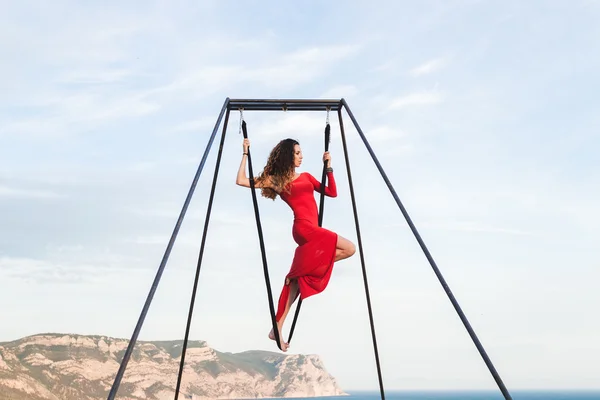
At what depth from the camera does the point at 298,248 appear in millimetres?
8734

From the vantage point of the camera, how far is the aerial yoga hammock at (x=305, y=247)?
28.1 feet

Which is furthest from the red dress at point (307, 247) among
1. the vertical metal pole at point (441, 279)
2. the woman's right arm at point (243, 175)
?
the vertical metal pole at point (441, 279)

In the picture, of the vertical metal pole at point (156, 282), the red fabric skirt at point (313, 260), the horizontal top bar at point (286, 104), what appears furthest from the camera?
the horizontal top bar at point (286, 104)

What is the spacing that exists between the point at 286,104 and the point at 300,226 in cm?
176

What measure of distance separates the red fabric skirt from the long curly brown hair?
623 millimetres

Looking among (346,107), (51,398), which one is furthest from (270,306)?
(51,398)

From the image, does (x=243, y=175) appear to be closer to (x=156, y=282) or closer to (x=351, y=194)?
(x=351, y=194)

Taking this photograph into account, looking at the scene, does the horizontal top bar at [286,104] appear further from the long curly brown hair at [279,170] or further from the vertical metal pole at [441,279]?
the vertical metal pole at [441,279]

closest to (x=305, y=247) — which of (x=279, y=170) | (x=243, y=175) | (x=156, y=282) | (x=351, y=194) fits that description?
(x=279, y=170)

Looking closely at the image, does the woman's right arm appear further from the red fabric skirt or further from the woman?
the red fabric skirt

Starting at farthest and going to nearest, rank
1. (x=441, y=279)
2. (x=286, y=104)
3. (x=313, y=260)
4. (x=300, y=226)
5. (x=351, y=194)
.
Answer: (x=351, y=194)
(x=286, y=104)
(x=300, y=226)
(x=313, y=260)
(x=441, y=279)

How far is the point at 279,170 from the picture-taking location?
9.00m

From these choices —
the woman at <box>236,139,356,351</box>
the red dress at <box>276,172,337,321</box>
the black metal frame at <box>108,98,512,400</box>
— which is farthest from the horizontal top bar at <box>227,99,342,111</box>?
the red dress at <box>276,172,337,321</box>

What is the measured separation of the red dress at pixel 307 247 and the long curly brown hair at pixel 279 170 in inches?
4.0
